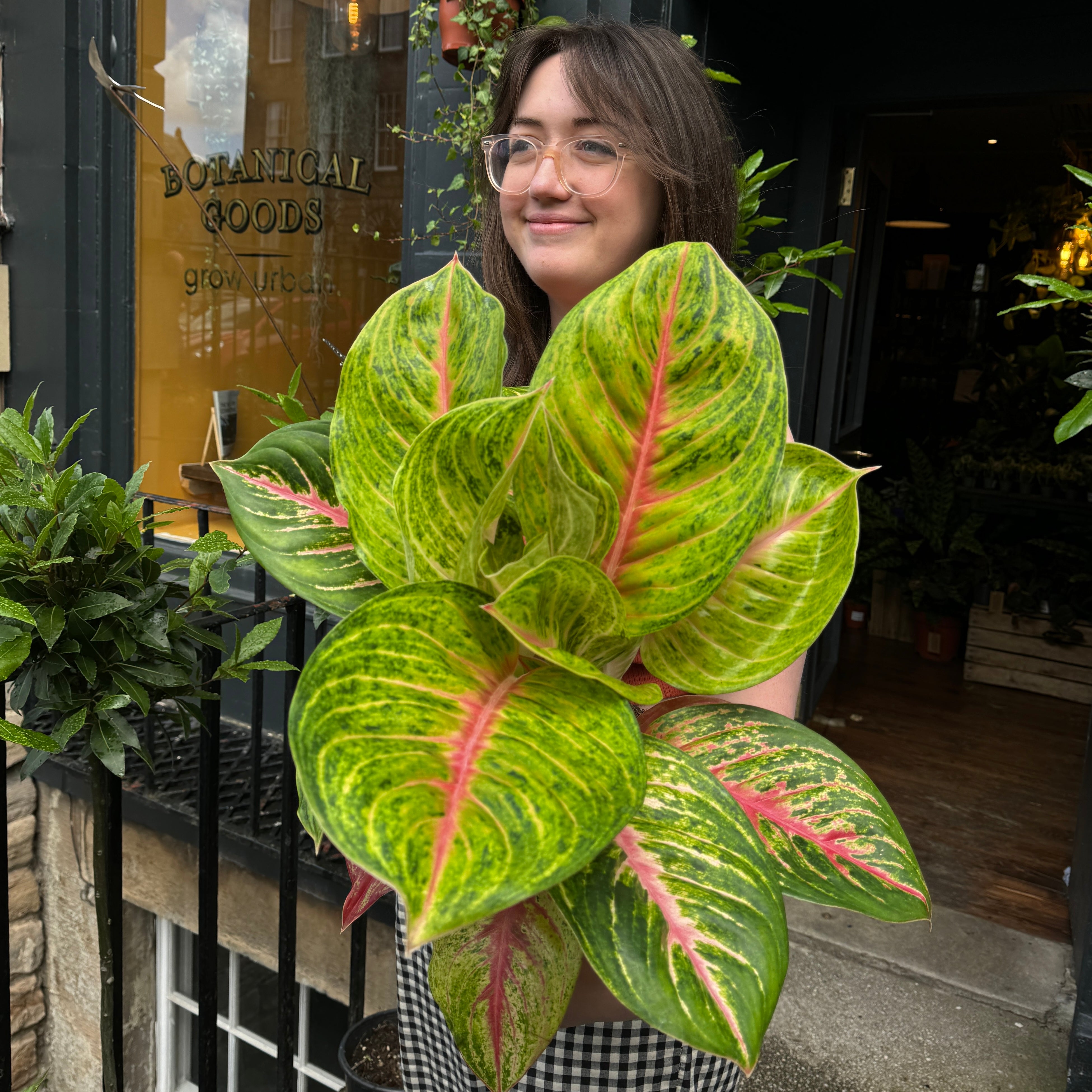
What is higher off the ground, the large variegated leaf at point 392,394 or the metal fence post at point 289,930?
the large variegated leaf at point 392,394

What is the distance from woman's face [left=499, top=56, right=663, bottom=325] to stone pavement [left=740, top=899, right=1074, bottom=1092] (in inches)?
70.9

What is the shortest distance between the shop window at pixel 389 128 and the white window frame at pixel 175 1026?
2910 millimetres

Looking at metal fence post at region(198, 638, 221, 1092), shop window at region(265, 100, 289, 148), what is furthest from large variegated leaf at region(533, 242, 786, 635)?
shop window at region(265, 100, 289, 148)

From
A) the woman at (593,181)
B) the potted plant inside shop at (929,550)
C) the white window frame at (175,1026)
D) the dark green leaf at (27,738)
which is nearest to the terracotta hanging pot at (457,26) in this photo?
the woman at (593,181)

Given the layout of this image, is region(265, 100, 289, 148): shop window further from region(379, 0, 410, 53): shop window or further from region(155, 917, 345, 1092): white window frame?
region(155, 917, 345, 1092): white window frame

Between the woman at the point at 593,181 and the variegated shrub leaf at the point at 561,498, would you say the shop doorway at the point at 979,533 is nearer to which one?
the woman at the point at 593,181

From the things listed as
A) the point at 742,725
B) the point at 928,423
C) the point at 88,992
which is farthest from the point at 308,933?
the point at 928,423

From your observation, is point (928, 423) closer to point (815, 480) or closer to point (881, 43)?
point (881, 43)

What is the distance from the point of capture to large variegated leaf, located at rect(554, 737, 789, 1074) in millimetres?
473

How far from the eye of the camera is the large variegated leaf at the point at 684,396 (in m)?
0.51

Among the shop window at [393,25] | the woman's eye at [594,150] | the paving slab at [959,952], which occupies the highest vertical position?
the shop window at [393,25]

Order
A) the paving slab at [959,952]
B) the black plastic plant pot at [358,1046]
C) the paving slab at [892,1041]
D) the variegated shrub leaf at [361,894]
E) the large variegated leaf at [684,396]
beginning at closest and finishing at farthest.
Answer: the large variegated leaf at [684,396] < the variegated shrub leaf at [361,894] < the black plastic plant pot at [358,1046] < the paving slab at [892,1041] < the paving slab at [959,952]

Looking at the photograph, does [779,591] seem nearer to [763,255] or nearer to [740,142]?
[763,255]

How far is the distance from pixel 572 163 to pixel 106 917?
1.11 metres
